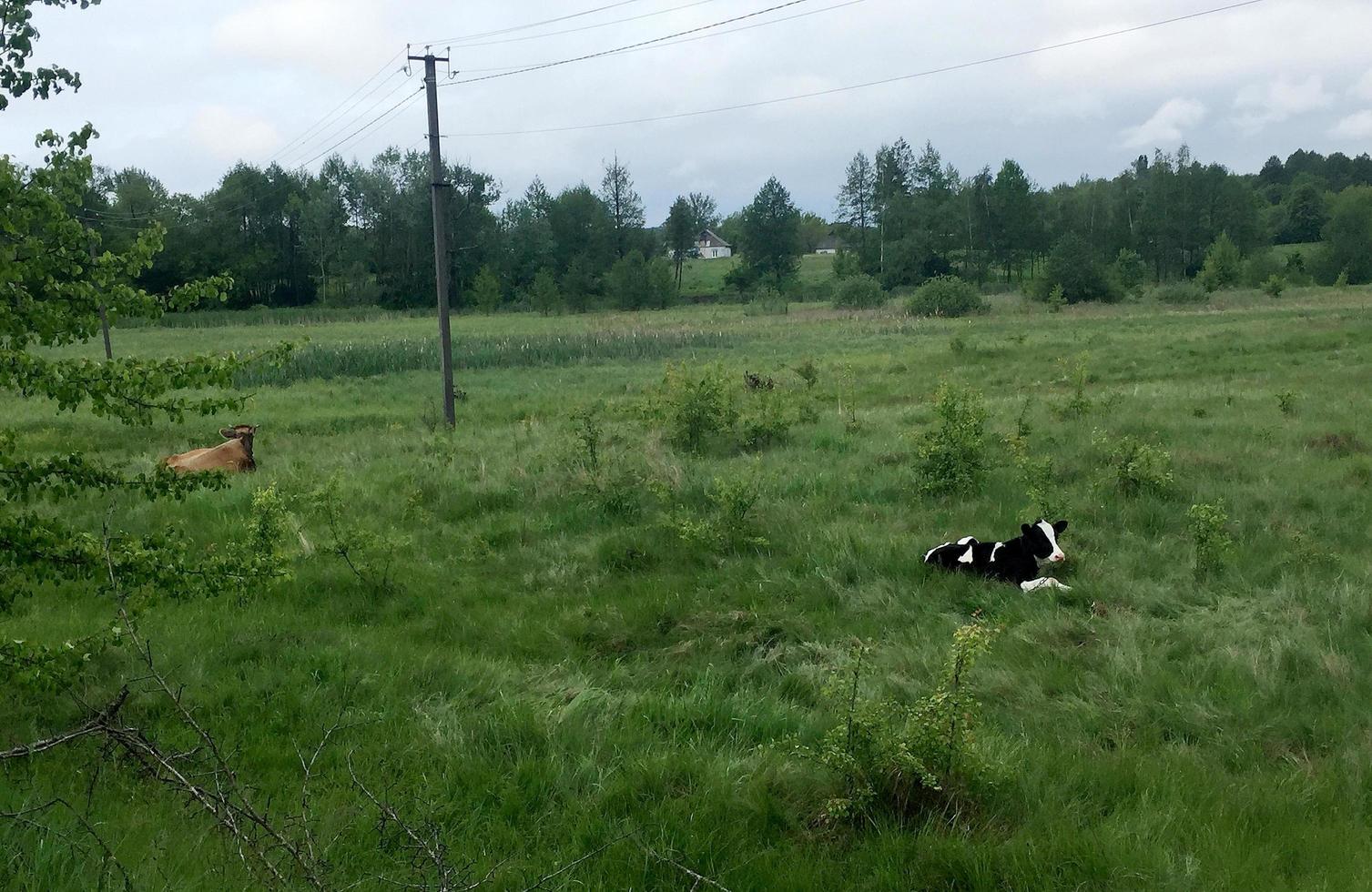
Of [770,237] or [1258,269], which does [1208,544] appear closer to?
[1258,269]

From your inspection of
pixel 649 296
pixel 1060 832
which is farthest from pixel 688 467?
pixel 649 296

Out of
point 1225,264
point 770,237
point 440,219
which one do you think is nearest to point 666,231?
point 770,237

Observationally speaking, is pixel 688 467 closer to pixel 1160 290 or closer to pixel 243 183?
pixel 1160 290

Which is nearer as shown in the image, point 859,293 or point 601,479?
point 601,479

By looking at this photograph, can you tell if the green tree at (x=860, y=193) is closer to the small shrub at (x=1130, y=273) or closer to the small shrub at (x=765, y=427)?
the small shrub at (x=1130, y=273)

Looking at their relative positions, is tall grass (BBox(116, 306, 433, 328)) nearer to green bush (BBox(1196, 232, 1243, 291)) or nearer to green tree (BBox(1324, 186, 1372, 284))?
green bush (BBox(1196, 232, 1243, 291))

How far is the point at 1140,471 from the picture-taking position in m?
8.85

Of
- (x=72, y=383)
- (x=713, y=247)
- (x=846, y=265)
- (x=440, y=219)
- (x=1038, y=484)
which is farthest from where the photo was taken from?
(x=713, y=247)

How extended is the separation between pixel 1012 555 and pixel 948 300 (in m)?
41.4

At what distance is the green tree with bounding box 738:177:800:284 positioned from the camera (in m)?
90.1

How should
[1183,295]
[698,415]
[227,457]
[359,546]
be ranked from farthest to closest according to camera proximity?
[1183,295] < [698,415] < [227,457] < [359,546]

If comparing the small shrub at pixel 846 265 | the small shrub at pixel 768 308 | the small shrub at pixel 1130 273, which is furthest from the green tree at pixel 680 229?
the small shrub at pixel 1130 273

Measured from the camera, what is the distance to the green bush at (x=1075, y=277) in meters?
55.1

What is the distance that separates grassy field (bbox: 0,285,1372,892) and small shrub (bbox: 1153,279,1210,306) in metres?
39.7
